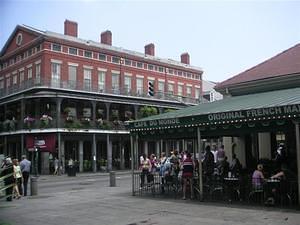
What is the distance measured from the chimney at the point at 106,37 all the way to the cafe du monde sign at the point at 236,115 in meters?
37.7

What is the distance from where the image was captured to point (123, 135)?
46.0 metres

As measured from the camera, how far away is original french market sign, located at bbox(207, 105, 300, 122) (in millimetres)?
11102

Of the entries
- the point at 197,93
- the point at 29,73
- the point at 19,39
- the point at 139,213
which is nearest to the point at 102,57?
the point at 29,73

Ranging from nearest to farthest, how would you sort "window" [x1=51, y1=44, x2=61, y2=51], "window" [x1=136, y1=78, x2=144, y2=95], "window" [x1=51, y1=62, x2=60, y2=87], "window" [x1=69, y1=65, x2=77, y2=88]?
"window" [x1=51, y1=62, x2=60, y2=87] < "window" [x1=51, y1=44, x2=61, y2=51] < "window" [x1=69, y1=65, x2=77, y2=88] < "window" [x1=136, y1=78, x2=144, y2=95]

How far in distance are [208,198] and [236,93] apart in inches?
290

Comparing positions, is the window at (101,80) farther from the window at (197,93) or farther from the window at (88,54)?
the window at (197,93)

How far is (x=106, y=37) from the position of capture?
51438 millimetres

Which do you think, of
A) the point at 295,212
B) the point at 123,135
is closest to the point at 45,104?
the point at 123,135

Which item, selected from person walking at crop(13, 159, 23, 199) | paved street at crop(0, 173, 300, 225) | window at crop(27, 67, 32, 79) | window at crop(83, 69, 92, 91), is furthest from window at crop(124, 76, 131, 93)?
paved street at crop(0, 173, 300, 225)

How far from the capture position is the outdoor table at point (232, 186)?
1320 cm

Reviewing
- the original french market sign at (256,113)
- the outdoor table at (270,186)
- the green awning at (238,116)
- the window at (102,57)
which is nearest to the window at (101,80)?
the window at (102,57)

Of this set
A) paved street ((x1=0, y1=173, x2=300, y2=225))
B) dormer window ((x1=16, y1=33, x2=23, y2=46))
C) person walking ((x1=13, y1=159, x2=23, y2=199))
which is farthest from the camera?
dormer window ((x1=16, y1=33, x2=23, y2=46))

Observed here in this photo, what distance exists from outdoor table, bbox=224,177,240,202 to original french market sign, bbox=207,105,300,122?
2.02 metres

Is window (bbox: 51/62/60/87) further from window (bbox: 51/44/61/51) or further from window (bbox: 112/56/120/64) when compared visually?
window (bbox: 112/56/120/64)
